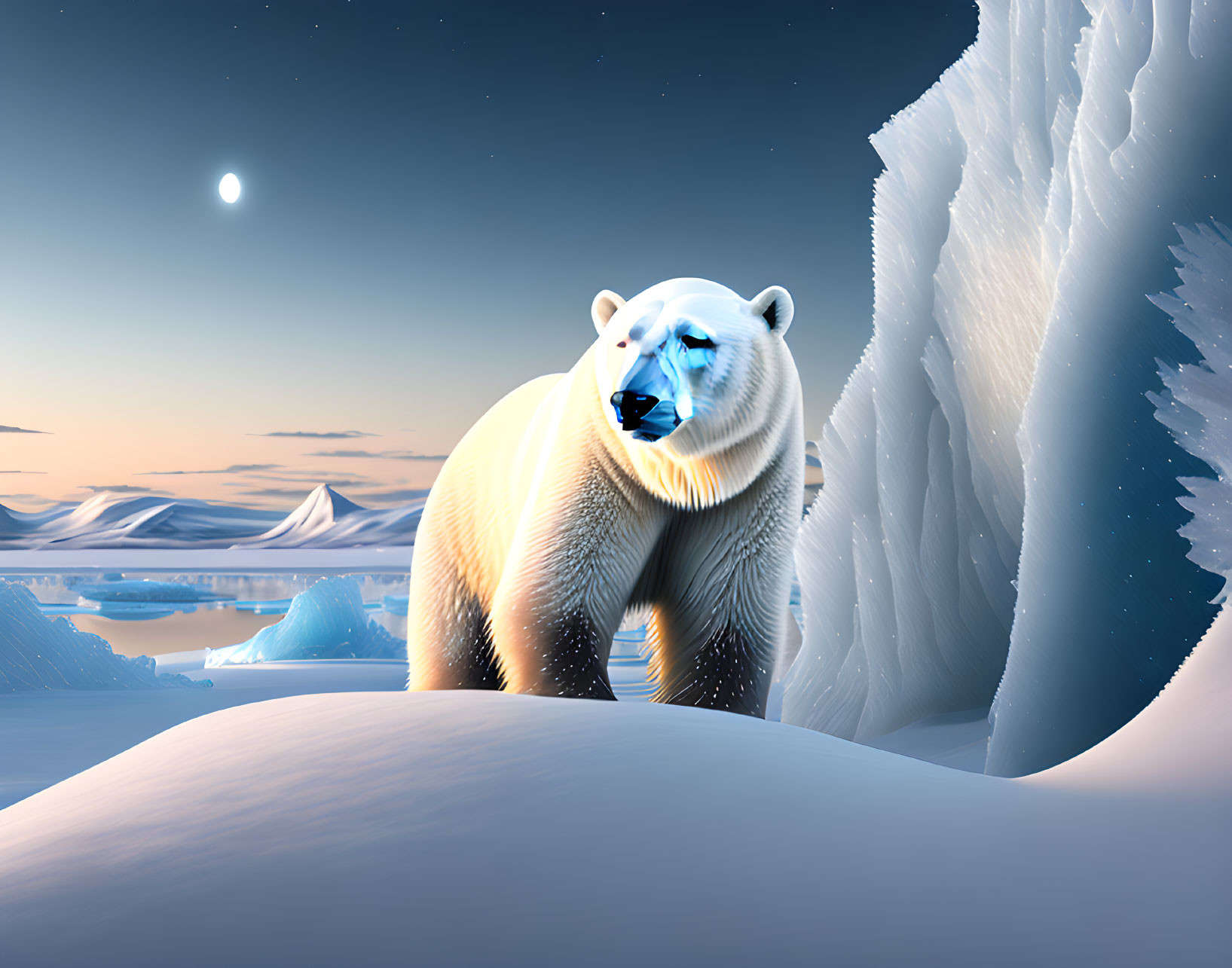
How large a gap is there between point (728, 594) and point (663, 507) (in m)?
0.32

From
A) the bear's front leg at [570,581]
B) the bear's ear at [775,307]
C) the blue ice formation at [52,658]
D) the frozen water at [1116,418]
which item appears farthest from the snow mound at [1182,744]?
the blue ice formation at [52,658]

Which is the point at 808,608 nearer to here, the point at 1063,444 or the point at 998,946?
the point at 1063,444

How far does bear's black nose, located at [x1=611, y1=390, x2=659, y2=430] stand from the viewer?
179 cm

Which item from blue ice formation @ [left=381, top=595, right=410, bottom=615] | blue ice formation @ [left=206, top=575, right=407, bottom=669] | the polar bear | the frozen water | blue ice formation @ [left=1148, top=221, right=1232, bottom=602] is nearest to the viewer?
blue ice formation @ [left=1148, top=221, right=1232, bottom=602]

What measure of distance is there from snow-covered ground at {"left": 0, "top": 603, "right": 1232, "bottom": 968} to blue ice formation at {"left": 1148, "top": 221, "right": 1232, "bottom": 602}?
1.00ft

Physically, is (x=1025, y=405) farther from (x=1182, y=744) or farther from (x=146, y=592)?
(x=146, y=592)

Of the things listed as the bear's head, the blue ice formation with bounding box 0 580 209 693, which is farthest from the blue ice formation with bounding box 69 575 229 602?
the bear's head

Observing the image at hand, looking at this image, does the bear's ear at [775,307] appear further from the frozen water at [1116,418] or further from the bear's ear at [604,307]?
the frozen water at [1116,418]

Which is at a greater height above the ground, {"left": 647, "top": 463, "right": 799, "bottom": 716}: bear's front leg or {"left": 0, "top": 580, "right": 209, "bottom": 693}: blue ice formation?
{"left": 647, "top": 463, "right": 799, "bottom": 716}: bear's front leg

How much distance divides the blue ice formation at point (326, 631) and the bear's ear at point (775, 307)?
21.4 feet

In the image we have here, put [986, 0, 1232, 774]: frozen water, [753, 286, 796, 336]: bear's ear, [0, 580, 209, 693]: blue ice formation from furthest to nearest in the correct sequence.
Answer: [0, 580, 209, 693]: blue ice formation < [753, 286, 796, 336]: bear's ear < [986, 0, 1232, 774]: frozen water

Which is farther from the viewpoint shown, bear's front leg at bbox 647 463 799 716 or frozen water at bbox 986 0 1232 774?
bear's front leg at bbox 647 463 799 716

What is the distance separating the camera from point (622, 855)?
2.11 ft

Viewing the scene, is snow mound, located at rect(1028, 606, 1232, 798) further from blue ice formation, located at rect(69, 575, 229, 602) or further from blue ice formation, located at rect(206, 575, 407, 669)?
blue ice formation, located at rect(69, 575, 229, 602)
